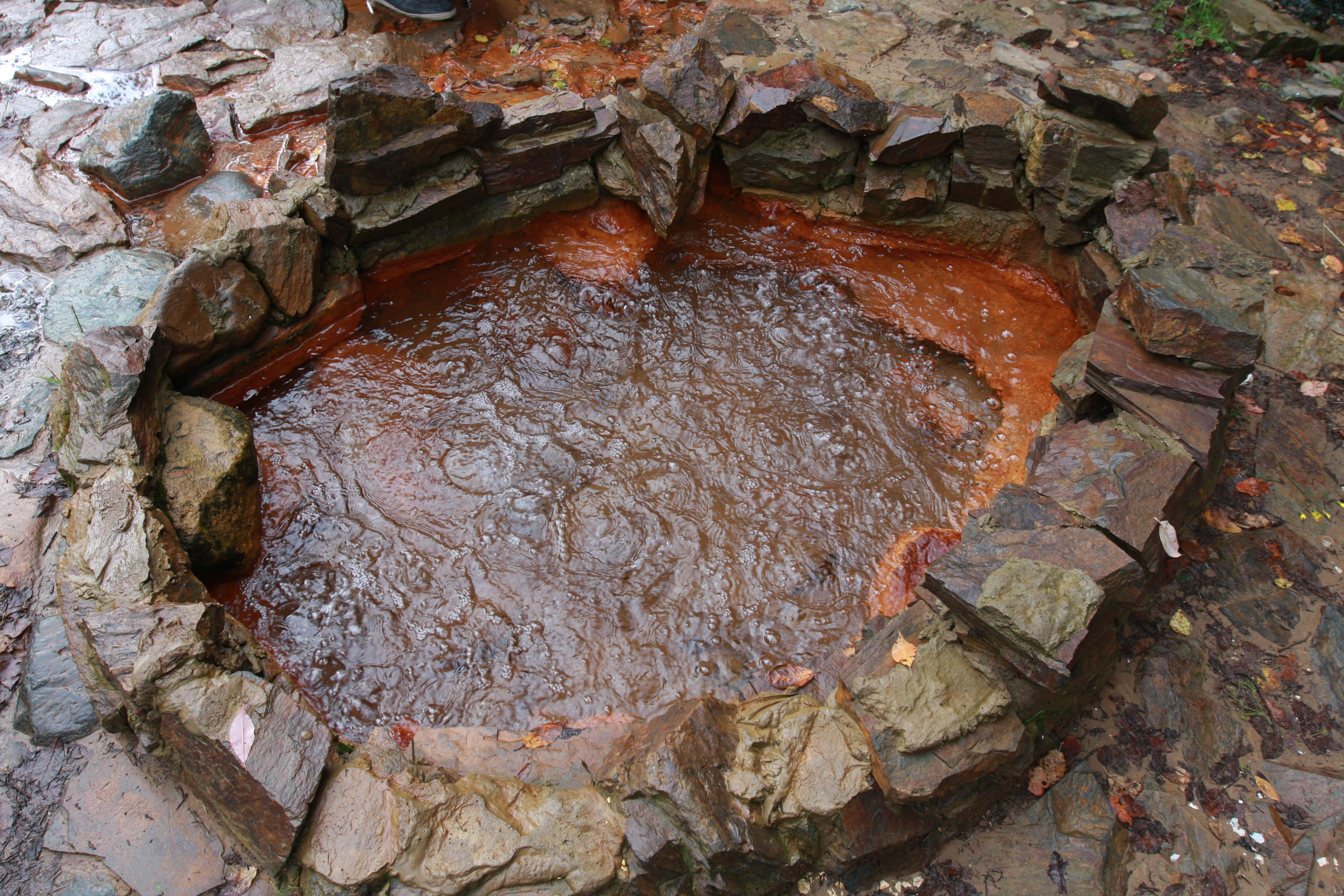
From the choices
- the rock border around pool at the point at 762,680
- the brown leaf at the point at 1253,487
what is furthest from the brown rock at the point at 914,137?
the brown leaf at the point at 1253,487

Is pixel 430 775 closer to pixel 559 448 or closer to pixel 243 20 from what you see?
pixel 559 448

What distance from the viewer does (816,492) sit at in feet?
13.8

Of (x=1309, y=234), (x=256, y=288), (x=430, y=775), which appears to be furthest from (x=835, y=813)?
(x=1309, y=234)

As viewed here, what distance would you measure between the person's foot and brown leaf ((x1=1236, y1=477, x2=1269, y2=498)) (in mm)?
6977

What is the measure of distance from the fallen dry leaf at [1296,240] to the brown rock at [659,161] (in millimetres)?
3843

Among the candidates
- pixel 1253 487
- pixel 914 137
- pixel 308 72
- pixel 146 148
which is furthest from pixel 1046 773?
pixel 308 72

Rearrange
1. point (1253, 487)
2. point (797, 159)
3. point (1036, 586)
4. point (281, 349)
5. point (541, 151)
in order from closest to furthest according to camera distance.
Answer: point (1036, 586) → point (1253, 487) → point (281, 349) → point (541, 151) → point (797, 159)

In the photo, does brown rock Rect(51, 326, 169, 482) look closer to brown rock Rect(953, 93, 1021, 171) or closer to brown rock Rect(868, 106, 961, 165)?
brown rock Rect(868, 106, 961, 165)

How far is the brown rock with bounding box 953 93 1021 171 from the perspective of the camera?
489 centimetres

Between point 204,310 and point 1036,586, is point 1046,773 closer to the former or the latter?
point 1036,586

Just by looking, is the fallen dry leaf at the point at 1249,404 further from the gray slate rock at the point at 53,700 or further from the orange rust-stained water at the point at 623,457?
the gray slate rock at the point at 53,700

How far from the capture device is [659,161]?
199 inches

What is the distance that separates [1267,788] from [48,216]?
23.8 ft

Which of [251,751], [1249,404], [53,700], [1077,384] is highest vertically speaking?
[1077,384]
